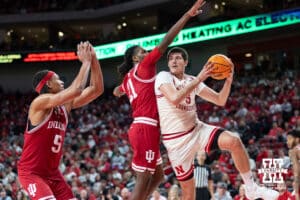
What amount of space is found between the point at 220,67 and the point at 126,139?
15.3m

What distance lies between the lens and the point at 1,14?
33500 mm

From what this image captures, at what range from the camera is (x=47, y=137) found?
5629 millimetres

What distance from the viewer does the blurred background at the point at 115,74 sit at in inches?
664

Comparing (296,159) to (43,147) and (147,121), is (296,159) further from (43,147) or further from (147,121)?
(43,147)

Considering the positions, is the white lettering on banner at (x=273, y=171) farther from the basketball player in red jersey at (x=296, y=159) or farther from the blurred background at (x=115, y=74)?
the blurred background at (x=115, y=74)

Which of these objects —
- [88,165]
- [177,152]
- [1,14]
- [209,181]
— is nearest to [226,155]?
[209,181]

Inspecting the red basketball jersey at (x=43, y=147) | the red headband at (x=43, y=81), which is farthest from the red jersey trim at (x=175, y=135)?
the red headband at (x=43, y=81)

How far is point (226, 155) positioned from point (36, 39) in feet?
79.9

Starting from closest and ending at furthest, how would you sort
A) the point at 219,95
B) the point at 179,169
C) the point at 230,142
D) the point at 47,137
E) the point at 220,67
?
the point at 47,137 → the point at 230,142 → the point at 220,67 → the point at 179,169 → the point at 219,95

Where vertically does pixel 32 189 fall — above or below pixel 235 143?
below

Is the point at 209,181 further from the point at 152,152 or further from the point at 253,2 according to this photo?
the point at 253,2

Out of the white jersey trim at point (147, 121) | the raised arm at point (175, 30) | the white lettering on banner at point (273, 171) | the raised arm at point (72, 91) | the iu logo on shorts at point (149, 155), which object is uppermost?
the raised arm at point (175, 30)

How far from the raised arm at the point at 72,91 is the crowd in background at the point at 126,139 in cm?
612

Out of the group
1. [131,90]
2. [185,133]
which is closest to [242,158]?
[185,133]
